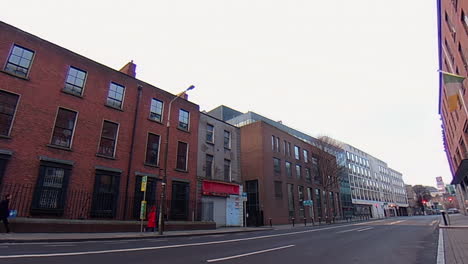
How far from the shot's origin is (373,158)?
3147 inches

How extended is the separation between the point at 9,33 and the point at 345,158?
6491 cm

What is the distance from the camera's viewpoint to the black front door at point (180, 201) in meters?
20.4

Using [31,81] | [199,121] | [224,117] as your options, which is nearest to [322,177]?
[224,117]

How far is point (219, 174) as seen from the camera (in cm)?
2614

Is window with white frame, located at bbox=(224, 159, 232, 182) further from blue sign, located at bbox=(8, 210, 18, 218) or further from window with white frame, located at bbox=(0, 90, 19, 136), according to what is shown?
window with white frame, located at bbox=(0, 90, 19, 136)

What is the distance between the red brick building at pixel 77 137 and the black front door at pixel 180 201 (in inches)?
3.1

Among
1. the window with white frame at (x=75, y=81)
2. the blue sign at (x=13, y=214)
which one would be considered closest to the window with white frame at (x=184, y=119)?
the window with white frame at (x=75, y=81)

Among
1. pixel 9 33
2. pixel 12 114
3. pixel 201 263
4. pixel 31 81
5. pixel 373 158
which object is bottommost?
pixel 201 263

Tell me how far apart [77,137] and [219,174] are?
13.8m

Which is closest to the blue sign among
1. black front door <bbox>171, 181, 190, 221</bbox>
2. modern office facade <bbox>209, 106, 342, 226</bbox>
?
black front door <bbox>171, 181, 190, 221</bbox>

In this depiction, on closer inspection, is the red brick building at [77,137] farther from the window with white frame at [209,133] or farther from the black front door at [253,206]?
the black front door at [253,206]

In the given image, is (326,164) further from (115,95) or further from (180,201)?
(115,95)

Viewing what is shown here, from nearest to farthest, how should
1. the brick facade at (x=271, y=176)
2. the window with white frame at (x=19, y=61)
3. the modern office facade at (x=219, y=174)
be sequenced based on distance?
1. the window with white frame at (x=19, y=61)
2. the modern office facade at (x=219, y=174)
3. the brick facade at (x=271, y=176)

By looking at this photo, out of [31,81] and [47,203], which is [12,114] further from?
[47,203]
